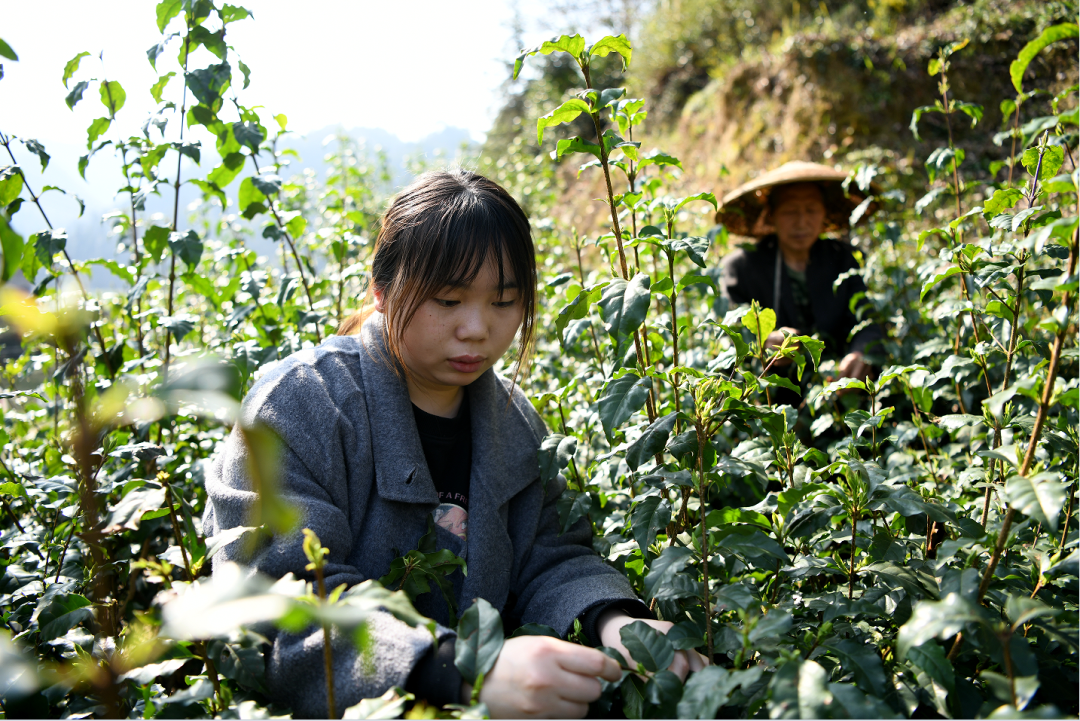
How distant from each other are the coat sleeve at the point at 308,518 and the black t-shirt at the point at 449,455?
0.21 m

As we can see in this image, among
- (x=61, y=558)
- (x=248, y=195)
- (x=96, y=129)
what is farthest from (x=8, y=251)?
(x=96, y=129)

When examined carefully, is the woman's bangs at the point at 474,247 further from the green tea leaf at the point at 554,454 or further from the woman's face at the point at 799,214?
the woman's face at the point at 799,214

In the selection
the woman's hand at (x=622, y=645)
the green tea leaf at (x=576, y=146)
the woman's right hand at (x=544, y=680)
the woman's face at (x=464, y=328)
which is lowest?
the woman's hand at (x=622, y=645)

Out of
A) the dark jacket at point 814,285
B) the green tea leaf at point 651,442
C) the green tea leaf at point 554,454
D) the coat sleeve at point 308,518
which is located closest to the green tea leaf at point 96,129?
the coat sleeve at point 308,518

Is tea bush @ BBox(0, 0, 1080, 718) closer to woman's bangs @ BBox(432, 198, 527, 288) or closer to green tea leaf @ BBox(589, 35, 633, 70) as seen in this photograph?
green tea leaf @ BBox(589, 35, 633, 70)

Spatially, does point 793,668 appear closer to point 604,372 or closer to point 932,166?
point 604,372

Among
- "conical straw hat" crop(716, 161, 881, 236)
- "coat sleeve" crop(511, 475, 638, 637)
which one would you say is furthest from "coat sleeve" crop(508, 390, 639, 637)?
"conical straw hat" crop(716, 161, 881, 236)

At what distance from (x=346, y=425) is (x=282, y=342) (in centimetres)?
74

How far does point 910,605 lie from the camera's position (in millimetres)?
1144

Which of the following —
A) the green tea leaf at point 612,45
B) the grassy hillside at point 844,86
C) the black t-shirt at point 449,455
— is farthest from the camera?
the grassy hillside at point 844,86

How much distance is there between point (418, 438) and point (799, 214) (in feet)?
8.66

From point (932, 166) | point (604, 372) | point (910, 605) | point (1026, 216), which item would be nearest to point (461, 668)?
point (910, 605)

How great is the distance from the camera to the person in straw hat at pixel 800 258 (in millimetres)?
3354

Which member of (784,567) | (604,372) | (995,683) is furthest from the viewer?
(604,372)
